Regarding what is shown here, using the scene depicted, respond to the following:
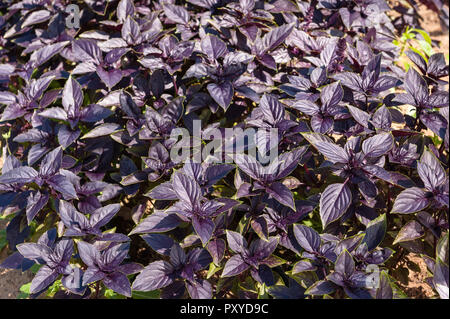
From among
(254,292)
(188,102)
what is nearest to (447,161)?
(254,292)

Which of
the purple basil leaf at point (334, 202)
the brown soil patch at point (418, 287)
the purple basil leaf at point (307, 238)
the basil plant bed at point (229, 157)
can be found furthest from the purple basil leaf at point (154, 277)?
the brown soil patch at point (418, 287)

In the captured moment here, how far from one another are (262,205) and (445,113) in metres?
0.96

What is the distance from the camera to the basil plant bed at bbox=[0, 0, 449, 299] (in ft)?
5.92

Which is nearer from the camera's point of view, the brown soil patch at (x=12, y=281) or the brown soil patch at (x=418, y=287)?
the brown soil patch at (x=418, y=287)

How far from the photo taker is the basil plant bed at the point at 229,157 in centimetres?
180

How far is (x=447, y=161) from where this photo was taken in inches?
78.4

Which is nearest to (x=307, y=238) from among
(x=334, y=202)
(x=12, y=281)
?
(x=334, y=202)

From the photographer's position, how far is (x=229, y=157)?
6.38 ft

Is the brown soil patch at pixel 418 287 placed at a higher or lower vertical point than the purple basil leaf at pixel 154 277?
lower

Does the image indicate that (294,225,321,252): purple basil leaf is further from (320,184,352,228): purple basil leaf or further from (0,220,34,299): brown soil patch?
(0,220,34,299): brown soil patch

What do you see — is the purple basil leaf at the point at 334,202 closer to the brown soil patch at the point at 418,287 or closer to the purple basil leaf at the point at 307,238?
the purple basil leaf at the point at 307,238

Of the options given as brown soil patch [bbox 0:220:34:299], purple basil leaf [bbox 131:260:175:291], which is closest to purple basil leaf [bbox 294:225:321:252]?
purple basil leaf [bbox 131:260:175:291]

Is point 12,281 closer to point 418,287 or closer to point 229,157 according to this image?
point 229,157
